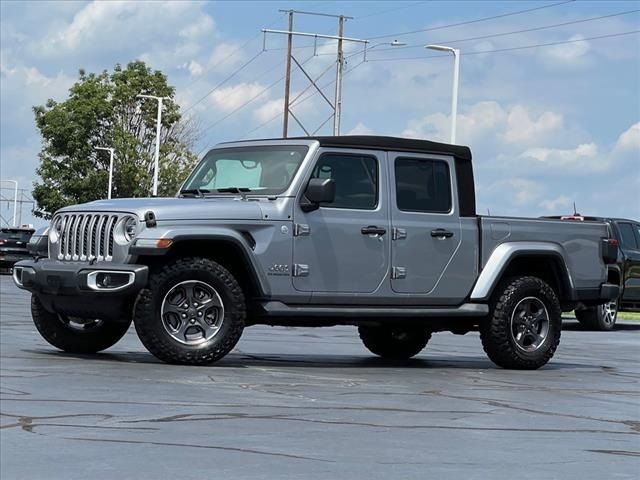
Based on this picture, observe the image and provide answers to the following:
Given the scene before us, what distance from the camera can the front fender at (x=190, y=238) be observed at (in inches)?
447

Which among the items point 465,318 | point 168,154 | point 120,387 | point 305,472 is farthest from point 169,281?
point 168,154

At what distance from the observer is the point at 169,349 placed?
11.4 metres

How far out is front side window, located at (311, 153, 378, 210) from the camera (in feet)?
40.9

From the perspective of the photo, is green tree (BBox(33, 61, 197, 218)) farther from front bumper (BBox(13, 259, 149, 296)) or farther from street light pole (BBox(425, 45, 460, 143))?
front bumper (BBox(13, 259, 149, 296))

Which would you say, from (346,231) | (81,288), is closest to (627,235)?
(346,231)

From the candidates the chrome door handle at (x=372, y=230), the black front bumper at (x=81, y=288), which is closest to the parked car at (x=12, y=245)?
the black front bumper at (x=81, y=288)

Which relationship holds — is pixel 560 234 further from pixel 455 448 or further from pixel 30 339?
pixel 455 448

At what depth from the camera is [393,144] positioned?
12.9 m

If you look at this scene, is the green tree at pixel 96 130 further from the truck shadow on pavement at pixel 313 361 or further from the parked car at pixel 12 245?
the truck shadow on pavement at pixel 313 361

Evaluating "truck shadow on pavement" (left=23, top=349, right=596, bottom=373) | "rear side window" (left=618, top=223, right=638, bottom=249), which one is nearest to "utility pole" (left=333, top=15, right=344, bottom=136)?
"rear side window" (left=618, top=223, right=638, bottom=249)

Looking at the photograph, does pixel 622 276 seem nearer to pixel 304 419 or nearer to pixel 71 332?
pixel 71 332

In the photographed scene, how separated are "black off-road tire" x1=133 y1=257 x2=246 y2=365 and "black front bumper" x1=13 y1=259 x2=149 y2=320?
0.16m

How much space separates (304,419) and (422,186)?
5.10 m

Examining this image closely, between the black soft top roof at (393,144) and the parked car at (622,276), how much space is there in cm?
1083
